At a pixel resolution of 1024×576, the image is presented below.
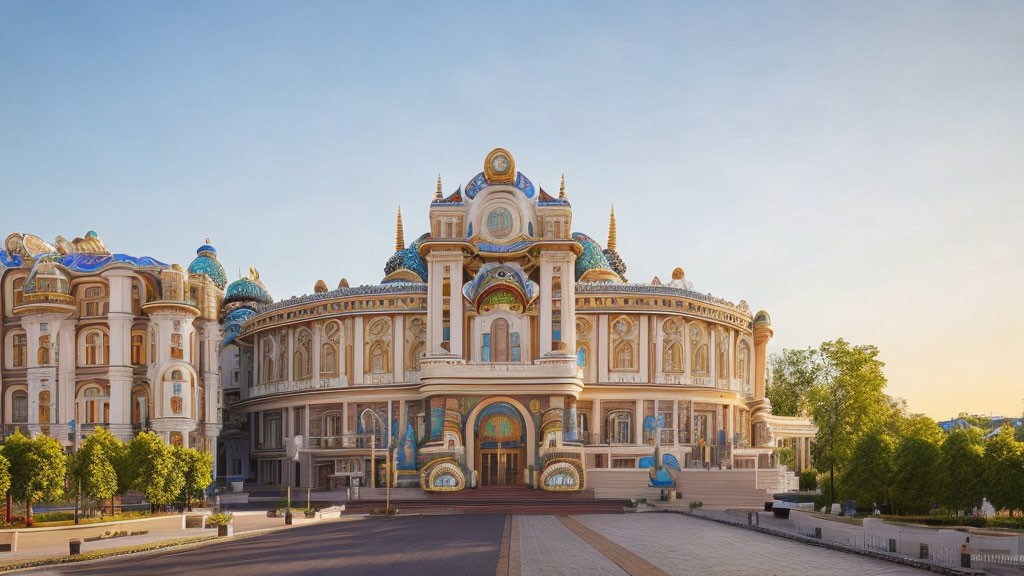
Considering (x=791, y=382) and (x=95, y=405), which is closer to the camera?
(x=95, y=405)

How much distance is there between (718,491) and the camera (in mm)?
59188

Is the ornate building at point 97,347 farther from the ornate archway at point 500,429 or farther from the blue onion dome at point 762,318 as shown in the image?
the blue onion dome at point 762,318

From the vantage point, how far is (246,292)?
92188 millimetres

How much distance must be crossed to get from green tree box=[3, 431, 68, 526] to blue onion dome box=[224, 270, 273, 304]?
48.4 metres

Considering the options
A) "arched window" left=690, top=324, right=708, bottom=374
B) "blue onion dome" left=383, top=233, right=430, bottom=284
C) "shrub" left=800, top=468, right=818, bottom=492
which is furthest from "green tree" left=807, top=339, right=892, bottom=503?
"blue onion dome" left=383, top=233, right=430, bottom=284

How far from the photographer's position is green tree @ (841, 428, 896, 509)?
50.6 m

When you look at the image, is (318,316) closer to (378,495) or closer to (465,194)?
(465,194)

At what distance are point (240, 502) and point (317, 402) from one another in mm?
13228

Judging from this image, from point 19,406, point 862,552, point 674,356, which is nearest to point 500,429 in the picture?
point 674,356

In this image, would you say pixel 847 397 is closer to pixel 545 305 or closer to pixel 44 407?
pixel 545 305

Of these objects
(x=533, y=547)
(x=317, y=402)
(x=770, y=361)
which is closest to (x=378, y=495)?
(x=317, y=402)


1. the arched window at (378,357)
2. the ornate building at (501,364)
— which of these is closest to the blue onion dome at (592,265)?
the ornate building at (501,364)

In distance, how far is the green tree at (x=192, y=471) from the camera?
52562 millimetres

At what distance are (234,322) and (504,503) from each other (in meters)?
41.1
